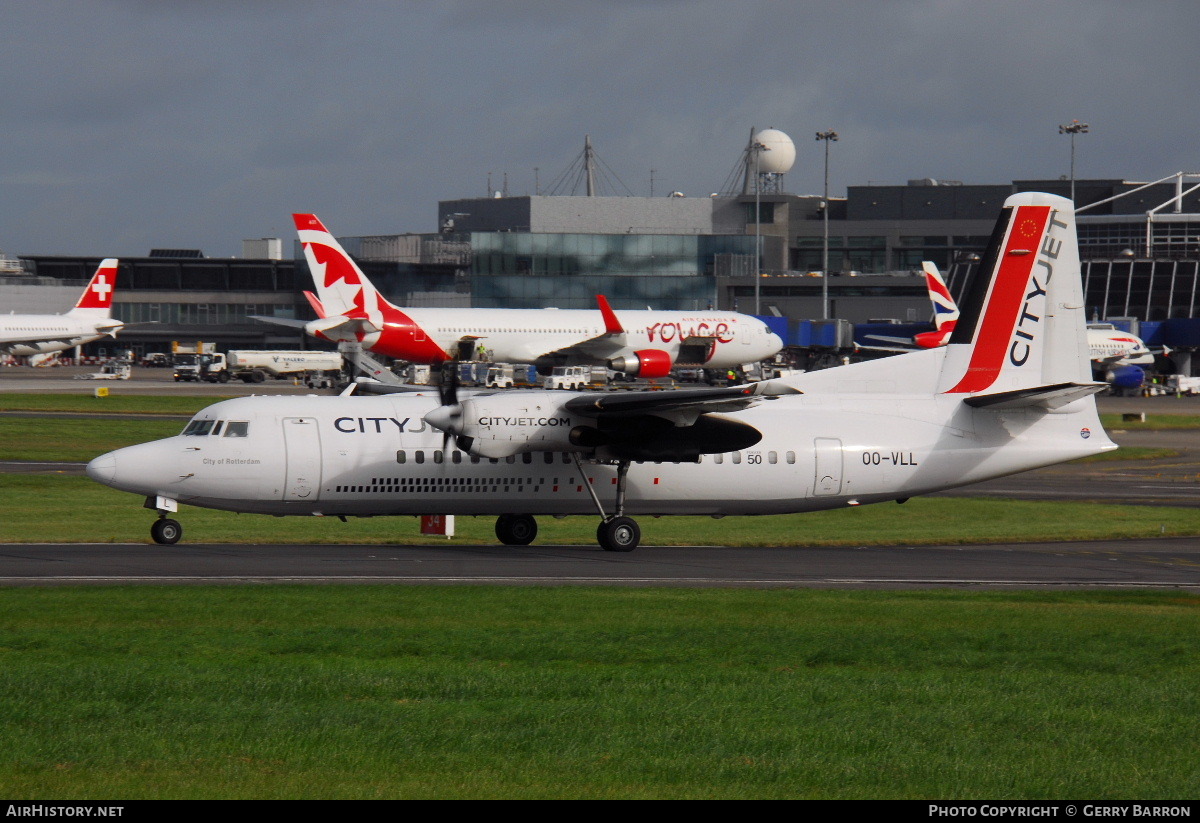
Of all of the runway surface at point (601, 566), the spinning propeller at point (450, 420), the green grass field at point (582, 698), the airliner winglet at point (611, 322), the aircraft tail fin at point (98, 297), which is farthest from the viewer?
the aircraft tail fin at point (98, 297)

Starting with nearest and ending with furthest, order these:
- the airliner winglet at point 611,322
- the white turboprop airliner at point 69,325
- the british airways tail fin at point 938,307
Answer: the airliner winglet at point 611,322, the british airways tail fin at point 938,307, the white turboprop airliner at point 69,325

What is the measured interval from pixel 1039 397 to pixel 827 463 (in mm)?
4762

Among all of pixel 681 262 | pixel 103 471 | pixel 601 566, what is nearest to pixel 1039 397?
pixel 601 566

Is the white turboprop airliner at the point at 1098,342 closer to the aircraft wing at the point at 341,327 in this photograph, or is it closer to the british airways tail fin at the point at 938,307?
the british airways tail fin at the point at 938,307

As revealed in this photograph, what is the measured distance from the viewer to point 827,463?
93.4 ft

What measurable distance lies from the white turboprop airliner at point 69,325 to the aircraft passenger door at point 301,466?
83.3 metres

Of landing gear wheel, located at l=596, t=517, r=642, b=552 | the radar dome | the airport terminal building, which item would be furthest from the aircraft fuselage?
the radar dome

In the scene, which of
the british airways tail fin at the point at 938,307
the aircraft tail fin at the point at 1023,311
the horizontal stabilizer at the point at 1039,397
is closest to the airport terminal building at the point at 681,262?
the british airways tail fin at the point at 938,307

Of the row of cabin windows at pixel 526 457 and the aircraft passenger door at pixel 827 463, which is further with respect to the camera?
the aircraft passenger door at pixel 827 463

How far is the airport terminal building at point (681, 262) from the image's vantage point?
411 feet

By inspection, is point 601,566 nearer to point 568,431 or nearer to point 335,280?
point 568,431

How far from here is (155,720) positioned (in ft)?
35.9
